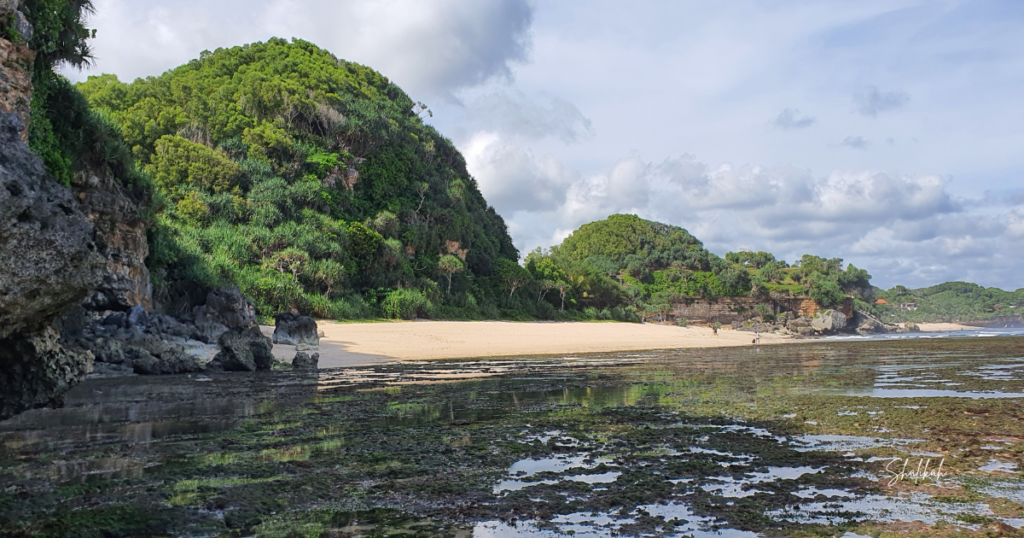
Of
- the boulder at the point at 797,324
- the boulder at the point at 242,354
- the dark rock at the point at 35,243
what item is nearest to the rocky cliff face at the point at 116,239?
the boulder at the point at 242,354

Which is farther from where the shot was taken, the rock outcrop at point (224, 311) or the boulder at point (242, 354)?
the rock outcrop at point (224, 311)

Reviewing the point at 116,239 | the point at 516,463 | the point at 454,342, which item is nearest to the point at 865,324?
the point at 454,342

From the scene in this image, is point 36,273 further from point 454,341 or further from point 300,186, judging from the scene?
point 300,186

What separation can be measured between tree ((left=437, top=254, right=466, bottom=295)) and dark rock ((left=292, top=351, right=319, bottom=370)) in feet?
106

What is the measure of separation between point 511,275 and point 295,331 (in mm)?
37580

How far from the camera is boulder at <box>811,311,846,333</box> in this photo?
81750mm

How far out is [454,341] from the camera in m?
29.5

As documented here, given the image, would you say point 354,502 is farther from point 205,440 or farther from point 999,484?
point 999,484

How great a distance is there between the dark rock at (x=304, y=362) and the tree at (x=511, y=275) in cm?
4124

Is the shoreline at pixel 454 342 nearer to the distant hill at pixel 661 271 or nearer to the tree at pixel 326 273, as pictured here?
the tree at pixel 326 273

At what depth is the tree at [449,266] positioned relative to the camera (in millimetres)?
49531

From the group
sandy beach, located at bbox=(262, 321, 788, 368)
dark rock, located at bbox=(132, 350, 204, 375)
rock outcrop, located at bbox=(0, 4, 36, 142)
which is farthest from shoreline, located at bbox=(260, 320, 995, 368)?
rock outcrop, located at bbox=(0, 4, 36, 142)

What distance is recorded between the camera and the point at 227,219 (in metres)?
39.3

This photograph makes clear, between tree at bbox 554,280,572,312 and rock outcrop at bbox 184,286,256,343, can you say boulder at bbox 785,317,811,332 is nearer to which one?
tree at bbox 554,280,572,312
